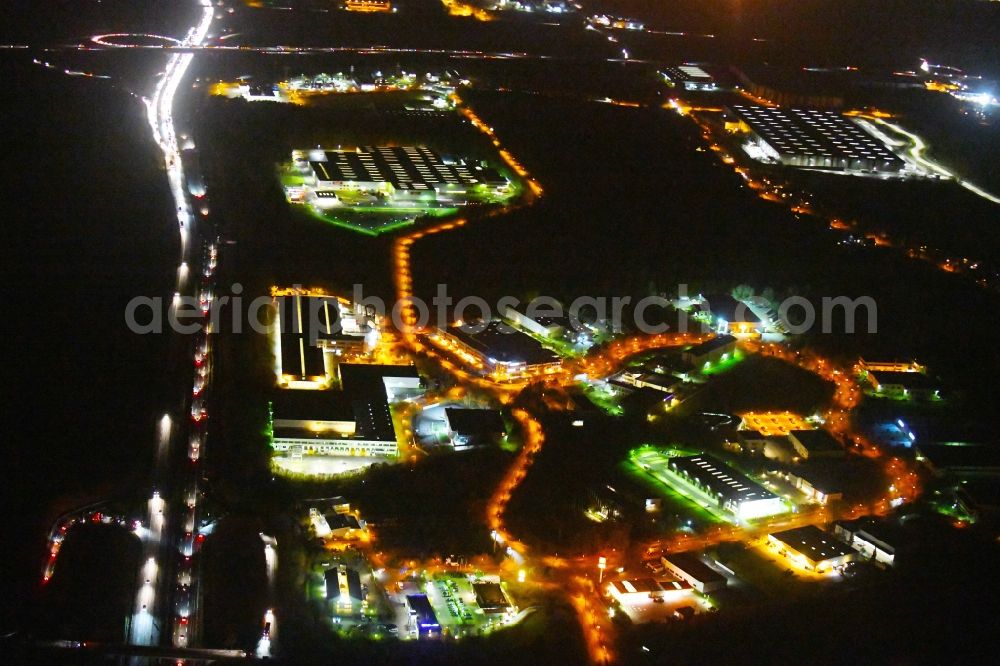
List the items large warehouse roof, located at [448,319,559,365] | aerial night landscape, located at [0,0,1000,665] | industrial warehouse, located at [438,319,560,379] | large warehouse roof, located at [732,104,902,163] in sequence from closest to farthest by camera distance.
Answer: aerial night landscape, located at [0,0,1000,665] < industrial warehouse, located at [438,319,560,379] < large warehouse roof, located at [448,319,559,365] < large warehouse roof, located at [732,104,902,163]

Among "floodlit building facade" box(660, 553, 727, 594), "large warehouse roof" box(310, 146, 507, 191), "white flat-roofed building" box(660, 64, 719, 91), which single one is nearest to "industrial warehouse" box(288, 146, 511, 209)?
"large warehouse roof" box(310, 146, 507, 191)

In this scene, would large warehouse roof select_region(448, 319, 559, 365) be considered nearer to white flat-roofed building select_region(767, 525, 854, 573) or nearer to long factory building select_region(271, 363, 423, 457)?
Result: long factory building select_region(271, 363, 423, 457)

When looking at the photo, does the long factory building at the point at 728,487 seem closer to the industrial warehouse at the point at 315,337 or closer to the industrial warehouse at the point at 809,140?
the industrial warehouse at the point at 315,337

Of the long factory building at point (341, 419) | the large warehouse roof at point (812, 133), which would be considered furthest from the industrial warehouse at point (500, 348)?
the large warehouse roof at point (812, 133)

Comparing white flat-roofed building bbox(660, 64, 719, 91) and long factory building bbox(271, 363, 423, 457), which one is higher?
white flat-roofed building bbox(660, 64, 719, 91)

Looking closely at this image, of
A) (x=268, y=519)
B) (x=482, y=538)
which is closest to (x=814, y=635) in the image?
(x=482, y=538)

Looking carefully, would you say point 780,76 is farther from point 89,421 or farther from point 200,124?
point 89,421

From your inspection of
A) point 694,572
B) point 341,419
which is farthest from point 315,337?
point 694,572
